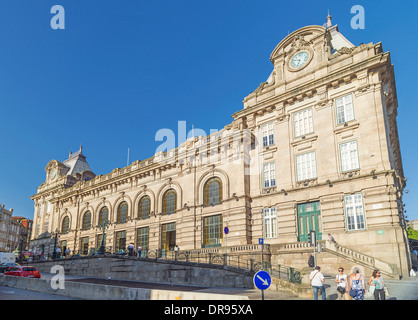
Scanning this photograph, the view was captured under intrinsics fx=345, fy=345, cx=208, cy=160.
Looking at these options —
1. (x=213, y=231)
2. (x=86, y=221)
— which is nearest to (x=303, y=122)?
(x=213, y=231)

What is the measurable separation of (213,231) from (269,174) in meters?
8.21

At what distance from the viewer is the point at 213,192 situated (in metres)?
36.4

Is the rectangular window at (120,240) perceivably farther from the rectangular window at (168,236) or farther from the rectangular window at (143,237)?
the rectangular window at (168,236)

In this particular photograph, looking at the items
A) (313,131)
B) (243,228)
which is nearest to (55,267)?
(243,228)

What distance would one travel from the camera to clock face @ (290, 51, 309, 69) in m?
33.4

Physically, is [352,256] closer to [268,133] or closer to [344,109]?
[344,109]

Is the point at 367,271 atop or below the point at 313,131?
below

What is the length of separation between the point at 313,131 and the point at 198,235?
15.5 meters

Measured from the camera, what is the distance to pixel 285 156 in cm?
3186

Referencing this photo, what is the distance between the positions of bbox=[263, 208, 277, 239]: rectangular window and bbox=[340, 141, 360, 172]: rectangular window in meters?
7.28

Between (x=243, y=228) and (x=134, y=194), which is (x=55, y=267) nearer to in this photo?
(x=134, y=194)

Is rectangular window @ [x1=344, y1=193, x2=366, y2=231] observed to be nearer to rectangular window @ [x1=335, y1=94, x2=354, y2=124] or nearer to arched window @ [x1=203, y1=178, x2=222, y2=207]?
rectangular window @ [x1=335, y1=94, x2=354, y2=124]

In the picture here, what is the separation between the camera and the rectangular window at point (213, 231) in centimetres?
3434
